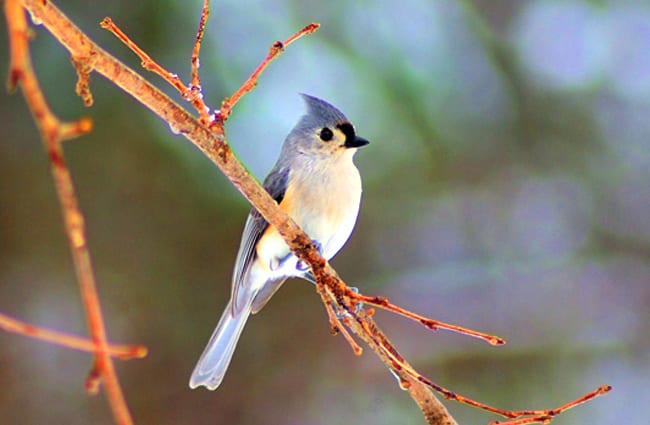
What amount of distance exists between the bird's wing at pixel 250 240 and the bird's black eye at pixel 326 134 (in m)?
0.14

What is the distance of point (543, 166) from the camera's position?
3691 mm

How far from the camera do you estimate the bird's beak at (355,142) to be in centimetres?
215

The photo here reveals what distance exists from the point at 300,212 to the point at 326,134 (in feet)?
0.83

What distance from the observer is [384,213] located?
3490 millimetres

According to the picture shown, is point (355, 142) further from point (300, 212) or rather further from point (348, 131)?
point (300, 212)

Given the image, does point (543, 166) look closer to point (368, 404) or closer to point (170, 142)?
point (368, 404)

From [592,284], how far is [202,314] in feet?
5.91

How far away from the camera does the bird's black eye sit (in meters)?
2.23

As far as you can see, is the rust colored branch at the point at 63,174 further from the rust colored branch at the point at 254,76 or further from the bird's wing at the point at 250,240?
the bird's wing at the point at 250,240

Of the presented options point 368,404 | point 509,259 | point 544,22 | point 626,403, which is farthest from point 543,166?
point 368,404

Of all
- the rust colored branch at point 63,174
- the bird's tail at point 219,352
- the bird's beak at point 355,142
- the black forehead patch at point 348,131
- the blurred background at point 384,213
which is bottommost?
the rust colored branch at point 63,174

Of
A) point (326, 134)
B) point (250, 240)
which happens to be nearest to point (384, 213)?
point (326, 134)

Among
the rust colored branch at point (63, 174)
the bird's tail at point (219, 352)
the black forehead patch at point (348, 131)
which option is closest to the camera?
the rust colored branch at point (63, 174)

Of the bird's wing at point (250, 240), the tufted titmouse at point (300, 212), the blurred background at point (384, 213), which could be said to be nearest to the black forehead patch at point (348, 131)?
the tufted titmouse at point (300, 212)
